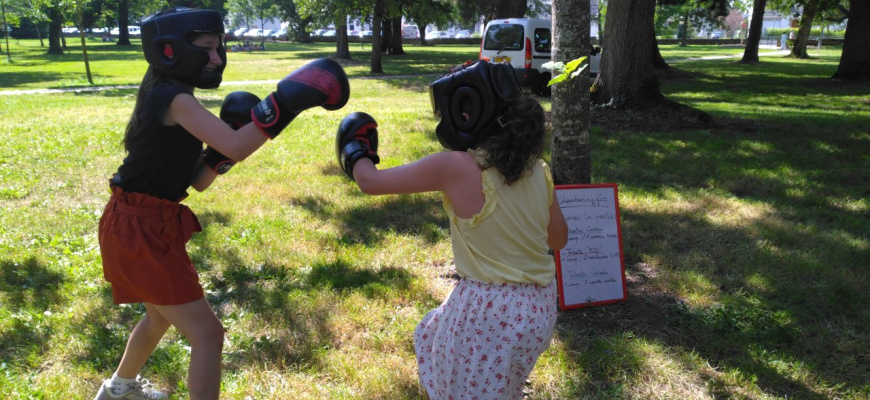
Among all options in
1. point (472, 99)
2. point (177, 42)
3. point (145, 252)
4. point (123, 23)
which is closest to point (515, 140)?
point (472, 99)

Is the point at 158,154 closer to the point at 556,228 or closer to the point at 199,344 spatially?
the point at 199,344

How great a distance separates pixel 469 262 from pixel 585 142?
2064mm

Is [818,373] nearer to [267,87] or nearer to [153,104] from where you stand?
[153,104]

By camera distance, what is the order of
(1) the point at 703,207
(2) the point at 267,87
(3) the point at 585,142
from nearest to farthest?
(3) the point at 585,142, (1) the point at 703,207, (2) the point at 267,87

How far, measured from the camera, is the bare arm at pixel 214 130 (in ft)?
6.91

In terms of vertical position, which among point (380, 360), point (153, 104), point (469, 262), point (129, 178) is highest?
point (153, 104)

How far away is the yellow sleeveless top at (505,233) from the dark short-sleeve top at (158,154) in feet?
3.48

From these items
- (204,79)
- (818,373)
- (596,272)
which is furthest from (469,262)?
(818,373)

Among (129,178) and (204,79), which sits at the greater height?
(204,79)

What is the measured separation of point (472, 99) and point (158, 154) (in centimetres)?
122

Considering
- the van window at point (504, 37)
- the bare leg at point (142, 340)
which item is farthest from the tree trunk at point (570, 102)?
the van window at point (504, 37)

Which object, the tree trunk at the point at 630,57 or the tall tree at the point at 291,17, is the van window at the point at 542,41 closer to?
the tree trunk at the point at 630,57

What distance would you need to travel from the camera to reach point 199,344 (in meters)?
2.32

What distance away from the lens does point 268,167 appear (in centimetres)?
723
